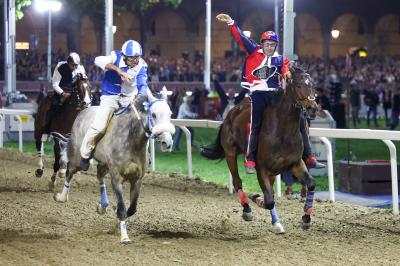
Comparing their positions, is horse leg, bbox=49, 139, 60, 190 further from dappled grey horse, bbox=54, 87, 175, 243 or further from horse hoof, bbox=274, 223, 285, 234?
horse hoof, bbox=274, 223, 285, 234

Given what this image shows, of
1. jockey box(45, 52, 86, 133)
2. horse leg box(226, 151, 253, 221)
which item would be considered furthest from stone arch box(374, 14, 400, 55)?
horse leg box(226, 151, 253, 221)

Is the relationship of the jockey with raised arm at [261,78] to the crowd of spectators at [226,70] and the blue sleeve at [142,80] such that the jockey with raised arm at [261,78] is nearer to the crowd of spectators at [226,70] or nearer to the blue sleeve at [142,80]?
the blue sleeve at [142,80]

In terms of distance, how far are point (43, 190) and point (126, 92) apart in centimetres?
453

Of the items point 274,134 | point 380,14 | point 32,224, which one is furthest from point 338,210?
point 380,14

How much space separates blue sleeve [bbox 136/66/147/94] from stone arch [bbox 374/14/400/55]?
164 feet

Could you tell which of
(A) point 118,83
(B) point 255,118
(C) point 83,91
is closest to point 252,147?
(B) point 255,118

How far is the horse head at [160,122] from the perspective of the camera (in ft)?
32.5

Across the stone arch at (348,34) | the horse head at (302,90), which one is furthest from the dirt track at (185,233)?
the stone arch at (348,34)

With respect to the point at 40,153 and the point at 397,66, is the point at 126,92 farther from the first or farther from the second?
the point at 397,66

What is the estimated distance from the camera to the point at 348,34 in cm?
6297

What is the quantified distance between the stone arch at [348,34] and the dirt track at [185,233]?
47789 mm

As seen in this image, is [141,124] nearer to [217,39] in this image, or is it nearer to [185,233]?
[185,233]

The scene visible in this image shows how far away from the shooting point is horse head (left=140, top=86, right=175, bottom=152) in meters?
9.91

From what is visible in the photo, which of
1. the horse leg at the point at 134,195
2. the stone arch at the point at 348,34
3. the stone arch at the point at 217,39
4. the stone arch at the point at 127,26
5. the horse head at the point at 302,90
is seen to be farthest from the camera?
the stone arch at the point at 127,26
